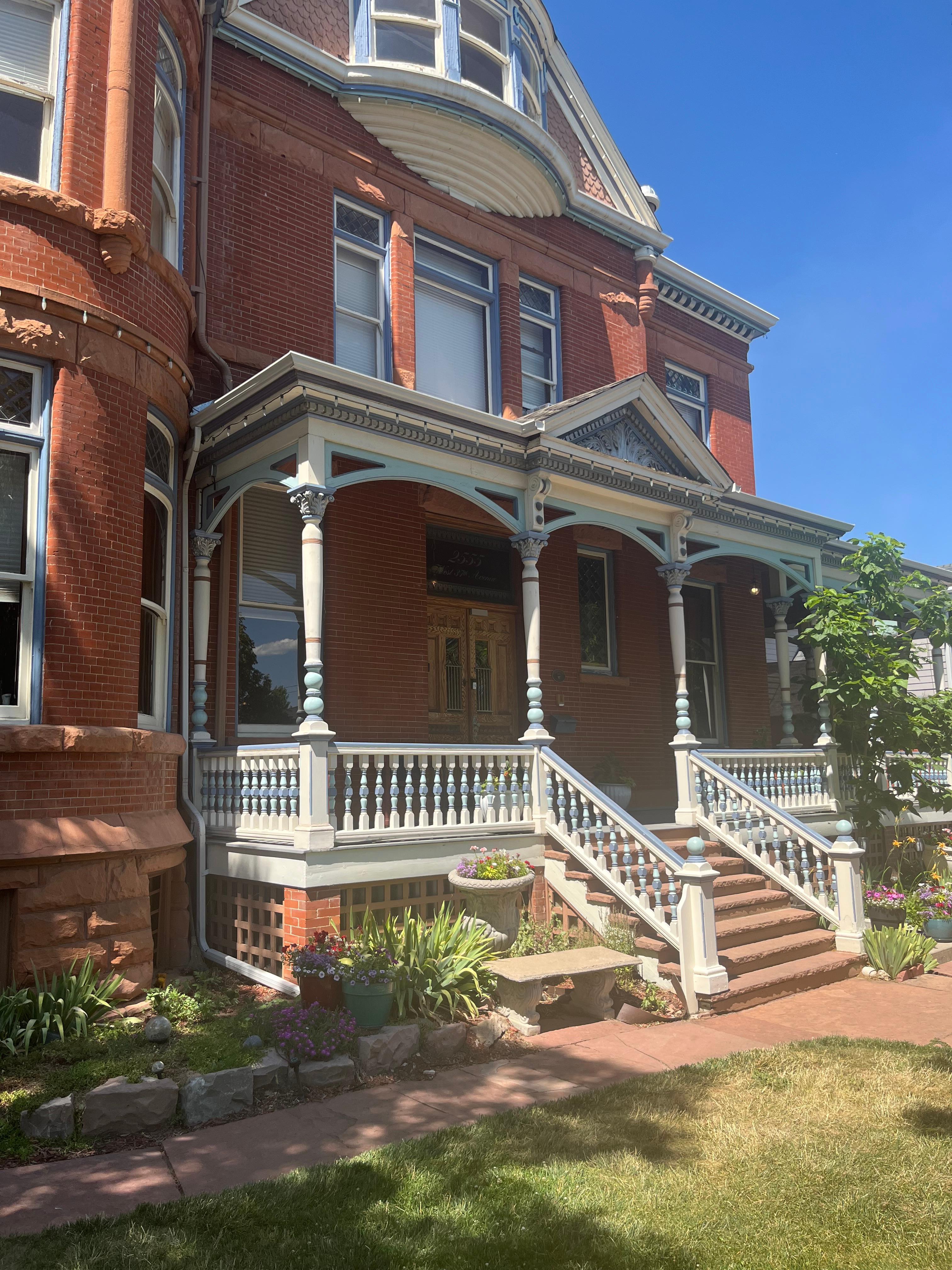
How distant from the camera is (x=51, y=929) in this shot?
6621mm

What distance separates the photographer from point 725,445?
1677 cm

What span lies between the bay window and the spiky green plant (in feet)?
8.77

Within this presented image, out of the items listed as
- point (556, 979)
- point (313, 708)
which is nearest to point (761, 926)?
point (556, 979)

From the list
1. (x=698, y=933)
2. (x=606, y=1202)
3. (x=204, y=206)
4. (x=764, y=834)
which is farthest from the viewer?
(x=764, y=834)

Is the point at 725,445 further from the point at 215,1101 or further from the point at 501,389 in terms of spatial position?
the point at 215,1101

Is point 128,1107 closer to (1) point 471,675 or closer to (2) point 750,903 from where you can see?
(2) point 750,903

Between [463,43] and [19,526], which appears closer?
[19,526]

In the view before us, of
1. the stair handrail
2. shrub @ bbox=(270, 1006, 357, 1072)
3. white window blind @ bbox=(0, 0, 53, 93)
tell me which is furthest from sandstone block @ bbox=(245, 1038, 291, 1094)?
white window blind @ bbox=(0, 0, 53, 93)

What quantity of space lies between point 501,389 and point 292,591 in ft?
14.2

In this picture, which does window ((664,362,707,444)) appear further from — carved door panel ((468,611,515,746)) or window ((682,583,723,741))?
carved door panel ((468,611,515,746))

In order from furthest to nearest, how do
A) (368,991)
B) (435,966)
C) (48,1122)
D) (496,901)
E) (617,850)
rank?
(617,850) < (496,901) < (435,966) < (368,991) < (48,1122)

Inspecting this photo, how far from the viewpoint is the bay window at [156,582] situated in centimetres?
830

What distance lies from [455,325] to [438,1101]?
32.3 feet

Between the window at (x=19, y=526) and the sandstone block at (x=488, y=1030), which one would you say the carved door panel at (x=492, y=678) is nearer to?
the sandstone block at (x=488, y=1030)
